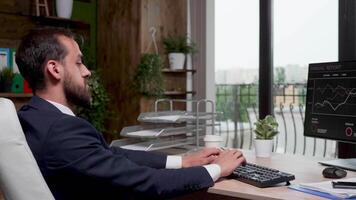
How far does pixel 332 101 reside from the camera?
6.52 feet

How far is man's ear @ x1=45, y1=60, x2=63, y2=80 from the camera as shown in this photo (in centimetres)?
142

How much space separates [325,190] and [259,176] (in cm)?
24

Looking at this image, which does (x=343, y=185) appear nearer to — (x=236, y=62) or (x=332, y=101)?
(x=332, y=101)

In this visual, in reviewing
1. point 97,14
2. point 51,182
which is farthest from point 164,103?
point 51,182

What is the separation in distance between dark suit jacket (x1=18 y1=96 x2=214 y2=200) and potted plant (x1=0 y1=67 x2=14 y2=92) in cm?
172

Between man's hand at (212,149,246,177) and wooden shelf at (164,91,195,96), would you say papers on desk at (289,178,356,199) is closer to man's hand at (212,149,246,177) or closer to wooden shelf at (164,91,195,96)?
man's hand at (212,149,246,177)

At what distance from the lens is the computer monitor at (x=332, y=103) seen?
1.91 m

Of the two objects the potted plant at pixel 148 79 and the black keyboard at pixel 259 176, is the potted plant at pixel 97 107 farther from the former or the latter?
the black keyboard at pixel 259 176

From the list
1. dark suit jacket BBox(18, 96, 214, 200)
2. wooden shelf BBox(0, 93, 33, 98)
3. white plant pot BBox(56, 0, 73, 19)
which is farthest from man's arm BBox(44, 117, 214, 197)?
white plant pot BBox(56, 0, 73, 19)

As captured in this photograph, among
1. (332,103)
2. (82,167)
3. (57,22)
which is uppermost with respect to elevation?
(57,22)

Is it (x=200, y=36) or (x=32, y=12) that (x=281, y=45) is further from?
(x=32, y=12)

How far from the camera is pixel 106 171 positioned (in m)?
1.27

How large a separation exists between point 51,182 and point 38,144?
0.12 meters

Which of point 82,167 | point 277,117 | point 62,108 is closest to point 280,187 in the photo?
point 82,167
